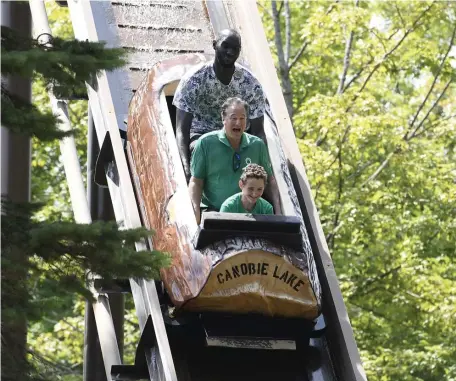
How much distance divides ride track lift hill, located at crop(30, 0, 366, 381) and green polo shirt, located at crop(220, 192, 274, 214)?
301 millimetres

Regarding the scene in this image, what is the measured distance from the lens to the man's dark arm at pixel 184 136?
9094mm

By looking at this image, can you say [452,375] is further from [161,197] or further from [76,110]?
[76,110]

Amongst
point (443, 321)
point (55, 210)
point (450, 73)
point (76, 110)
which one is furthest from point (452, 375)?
point (76, 110)

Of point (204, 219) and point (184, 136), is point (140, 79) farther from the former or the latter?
point (204, 219)

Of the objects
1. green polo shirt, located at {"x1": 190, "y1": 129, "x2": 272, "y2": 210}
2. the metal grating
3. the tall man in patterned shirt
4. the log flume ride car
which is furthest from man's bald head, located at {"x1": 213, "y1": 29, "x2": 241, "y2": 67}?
the metal grating

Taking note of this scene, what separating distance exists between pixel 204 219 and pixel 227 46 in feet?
5.41

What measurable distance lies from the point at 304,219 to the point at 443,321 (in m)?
A: 4.64

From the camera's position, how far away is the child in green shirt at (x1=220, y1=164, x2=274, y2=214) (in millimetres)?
8109

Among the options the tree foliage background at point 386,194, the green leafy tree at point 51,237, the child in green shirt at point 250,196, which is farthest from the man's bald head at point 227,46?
the tree foliage background at point 386,194

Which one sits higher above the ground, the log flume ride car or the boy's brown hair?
the boy's brown hair

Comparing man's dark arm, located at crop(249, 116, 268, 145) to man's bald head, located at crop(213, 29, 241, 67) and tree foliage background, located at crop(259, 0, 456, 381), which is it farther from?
tree foliage background, located at crop(259, 0, 456, 381)

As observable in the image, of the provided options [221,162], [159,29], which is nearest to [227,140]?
[221,162]

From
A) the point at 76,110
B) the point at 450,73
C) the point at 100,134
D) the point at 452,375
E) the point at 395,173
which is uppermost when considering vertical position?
the point at 76,110

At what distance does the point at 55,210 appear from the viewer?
1705 cm
